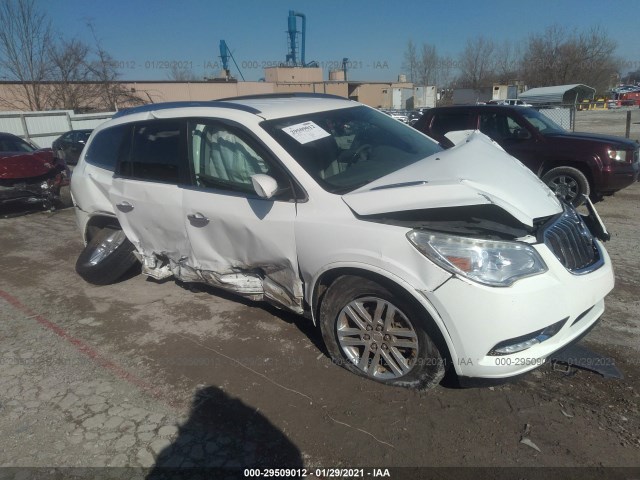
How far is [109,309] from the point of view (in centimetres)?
441

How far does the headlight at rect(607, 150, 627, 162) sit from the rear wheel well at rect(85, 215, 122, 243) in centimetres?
693

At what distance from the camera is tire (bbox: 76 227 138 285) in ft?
15.0

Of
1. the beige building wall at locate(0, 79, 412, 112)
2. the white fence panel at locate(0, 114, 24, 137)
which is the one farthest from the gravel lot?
the beige building wall at locate(0, 79, 412, 112)

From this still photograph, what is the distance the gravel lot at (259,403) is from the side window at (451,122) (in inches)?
178

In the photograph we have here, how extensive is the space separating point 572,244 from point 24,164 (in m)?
9.18

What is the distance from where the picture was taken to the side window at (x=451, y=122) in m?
7.97

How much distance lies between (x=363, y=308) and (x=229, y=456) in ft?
3.73

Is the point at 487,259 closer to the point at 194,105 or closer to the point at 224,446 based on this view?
the point at 224,446

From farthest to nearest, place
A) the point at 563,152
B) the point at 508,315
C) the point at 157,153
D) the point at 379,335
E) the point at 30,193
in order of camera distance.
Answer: the point at 30,193 → the point at 563,152 → the point at 157,153 → the point at 379,335 → the point at 508,315

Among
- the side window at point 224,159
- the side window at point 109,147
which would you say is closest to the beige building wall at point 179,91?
the side window at point 109,147

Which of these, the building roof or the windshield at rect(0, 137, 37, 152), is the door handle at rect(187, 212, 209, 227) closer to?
the windshield at rect(0, 137, 37, 152)

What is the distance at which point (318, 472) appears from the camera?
2.34 metres

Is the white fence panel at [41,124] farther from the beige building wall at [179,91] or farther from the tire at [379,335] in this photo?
the tire at [379,335]

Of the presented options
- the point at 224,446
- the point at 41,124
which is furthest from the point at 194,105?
the point at 41,124
